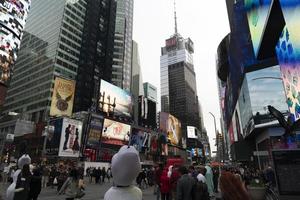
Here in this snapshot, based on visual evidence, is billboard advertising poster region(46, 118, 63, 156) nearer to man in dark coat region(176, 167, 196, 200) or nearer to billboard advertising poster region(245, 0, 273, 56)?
billboard advertising poster region(245, 0, 273, 56)

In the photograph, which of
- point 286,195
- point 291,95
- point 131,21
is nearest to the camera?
point 286,195

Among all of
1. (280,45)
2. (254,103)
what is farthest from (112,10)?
(280,45)

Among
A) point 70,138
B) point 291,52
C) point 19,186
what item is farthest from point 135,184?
point 70,138

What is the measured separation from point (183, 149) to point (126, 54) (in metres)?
55.6

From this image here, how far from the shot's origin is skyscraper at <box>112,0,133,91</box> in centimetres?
12038

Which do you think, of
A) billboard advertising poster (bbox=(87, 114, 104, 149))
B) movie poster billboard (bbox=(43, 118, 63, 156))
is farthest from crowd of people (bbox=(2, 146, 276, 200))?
billboard advertising poster (bbox=(87, 114, 104, 149))

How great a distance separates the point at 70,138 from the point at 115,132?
12888 millimetres

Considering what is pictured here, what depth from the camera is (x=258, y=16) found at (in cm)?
2091

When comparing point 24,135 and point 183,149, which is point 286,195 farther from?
point 183,149

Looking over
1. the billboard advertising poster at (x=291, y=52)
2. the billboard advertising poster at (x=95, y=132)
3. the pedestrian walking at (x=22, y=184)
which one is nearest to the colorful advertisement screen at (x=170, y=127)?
the billboard advertising poster at (x=95, y=132)

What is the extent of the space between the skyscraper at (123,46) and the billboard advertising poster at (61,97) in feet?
230

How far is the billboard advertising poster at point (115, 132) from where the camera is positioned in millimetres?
61719

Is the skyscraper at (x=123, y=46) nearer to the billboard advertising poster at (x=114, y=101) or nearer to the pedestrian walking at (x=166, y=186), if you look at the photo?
the billboard advertising poster at (x=114, y=101)

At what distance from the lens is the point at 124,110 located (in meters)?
66.8
